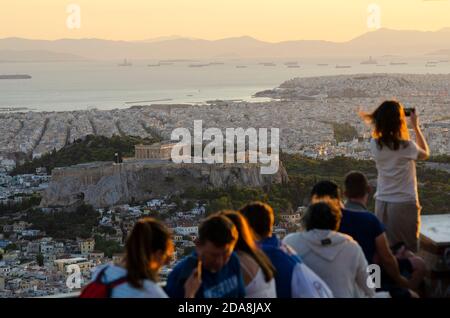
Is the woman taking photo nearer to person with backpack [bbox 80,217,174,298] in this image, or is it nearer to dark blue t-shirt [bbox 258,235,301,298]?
dark blue t-shirt [bbox 258,235,301,298]

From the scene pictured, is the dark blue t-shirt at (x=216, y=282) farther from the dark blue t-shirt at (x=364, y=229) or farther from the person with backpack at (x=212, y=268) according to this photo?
the dark blue t-shirt at (x=364, y=229)

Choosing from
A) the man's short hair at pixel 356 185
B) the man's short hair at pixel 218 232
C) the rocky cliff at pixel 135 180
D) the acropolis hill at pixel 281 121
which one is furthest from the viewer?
the acropolis hill at pixel 281 121

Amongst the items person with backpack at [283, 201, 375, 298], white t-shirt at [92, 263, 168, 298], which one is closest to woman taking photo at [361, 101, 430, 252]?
person with backpack at [283, 201, 375, 298]

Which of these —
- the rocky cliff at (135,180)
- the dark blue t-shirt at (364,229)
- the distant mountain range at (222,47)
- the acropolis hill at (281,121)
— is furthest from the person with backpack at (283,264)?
the distant mountain range at (222,47)

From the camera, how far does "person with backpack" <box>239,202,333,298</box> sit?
3.50m

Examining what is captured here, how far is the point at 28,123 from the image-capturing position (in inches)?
2074

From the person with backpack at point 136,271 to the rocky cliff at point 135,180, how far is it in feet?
59.7

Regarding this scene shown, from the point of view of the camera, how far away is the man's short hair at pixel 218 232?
3.25m

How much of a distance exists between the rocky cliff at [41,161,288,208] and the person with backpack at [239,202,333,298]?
1759 centimetres
